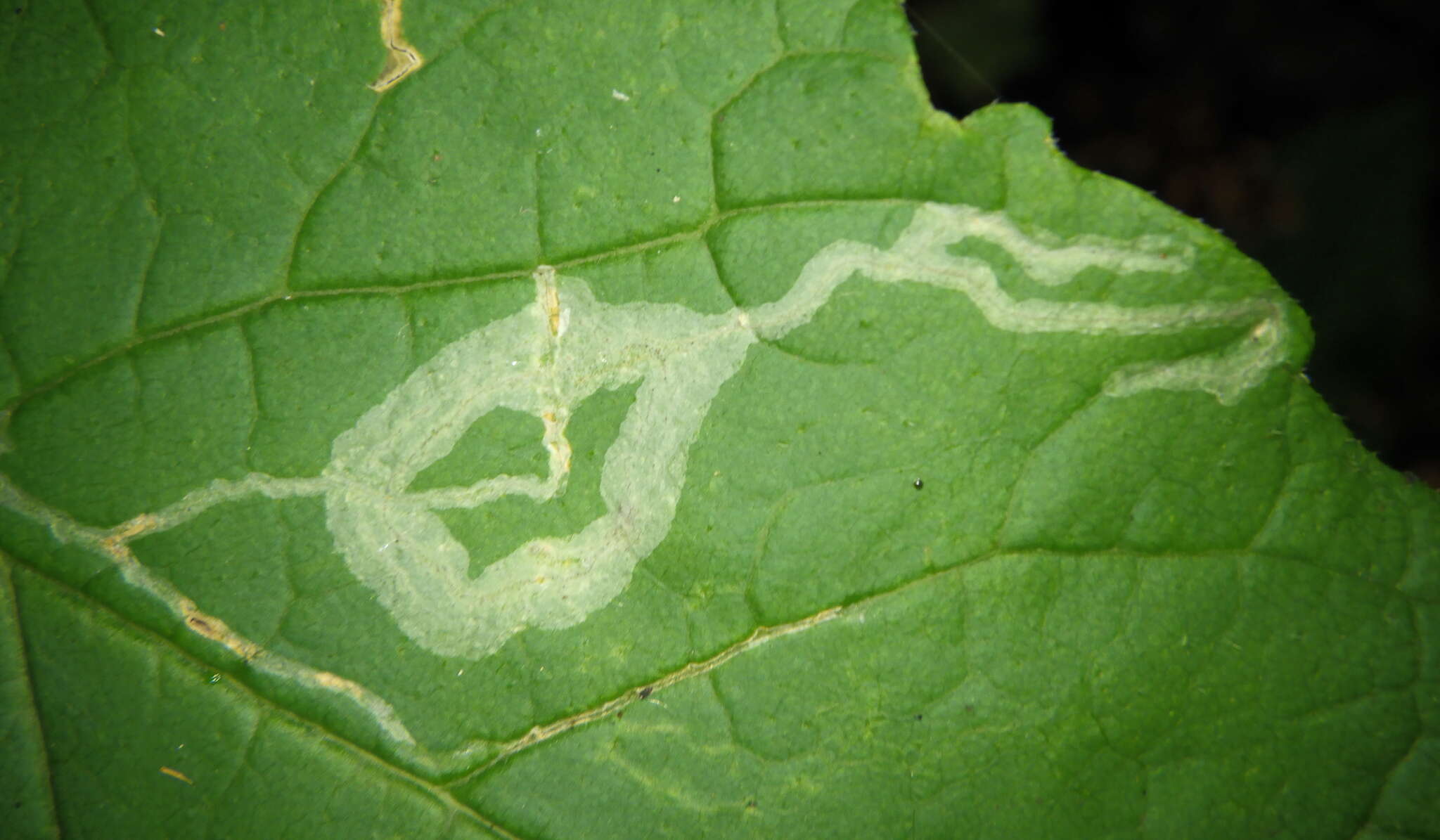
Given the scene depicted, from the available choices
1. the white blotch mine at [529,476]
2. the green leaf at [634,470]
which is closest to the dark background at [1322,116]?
the green leaf at [634,470]

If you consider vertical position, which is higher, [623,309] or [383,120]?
[383,120]

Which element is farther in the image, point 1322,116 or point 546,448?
point 1322,116

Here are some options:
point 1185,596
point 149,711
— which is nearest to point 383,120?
point 149,711

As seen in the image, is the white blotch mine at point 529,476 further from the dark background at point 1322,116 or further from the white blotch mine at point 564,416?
the dark background at point 1322,116

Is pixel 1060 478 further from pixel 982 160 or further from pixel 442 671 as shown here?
pixel 442 671

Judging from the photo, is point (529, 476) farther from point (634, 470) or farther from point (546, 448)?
point (634, 470)

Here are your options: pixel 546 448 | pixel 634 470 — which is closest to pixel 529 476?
pixel 546 448
